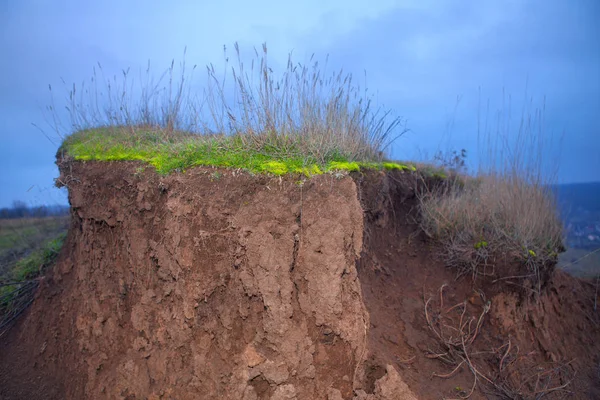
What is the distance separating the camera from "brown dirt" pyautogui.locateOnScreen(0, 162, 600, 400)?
143 inches

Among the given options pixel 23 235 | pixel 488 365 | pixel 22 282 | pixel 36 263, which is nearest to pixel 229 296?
pixel 488 365

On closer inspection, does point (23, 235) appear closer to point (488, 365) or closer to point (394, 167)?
point (394, 167)

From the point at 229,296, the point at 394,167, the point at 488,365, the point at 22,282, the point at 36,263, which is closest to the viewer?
the point at 229,296

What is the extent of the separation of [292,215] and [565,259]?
215 inches

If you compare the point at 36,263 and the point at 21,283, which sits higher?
the point at 36,263

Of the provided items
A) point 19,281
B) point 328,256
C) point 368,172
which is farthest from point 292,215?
point 19,281

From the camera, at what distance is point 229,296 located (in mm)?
3938

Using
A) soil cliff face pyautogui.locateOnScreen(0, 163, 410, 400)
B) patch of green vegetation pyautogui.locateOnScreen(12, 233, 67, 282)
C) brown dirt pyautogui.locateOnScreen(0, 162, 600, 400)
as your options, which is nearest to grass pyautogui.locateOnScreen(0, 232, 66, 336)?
patch of green vegetation pyautogui.locateOnScreen(12, 233, 67, 282)

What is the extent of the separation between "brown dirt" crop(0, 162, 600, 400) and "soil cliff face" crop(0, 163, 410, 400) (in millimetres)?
13

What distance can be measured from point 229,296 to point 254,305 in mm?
291

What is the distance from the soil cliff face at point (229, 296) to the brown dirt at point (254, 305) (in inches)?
0.5

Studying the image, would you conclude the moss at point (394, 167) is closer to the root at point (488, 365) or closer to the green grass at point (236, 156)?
the green grass at point (236, 156)

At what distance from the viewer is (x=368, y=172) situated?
16.2ft

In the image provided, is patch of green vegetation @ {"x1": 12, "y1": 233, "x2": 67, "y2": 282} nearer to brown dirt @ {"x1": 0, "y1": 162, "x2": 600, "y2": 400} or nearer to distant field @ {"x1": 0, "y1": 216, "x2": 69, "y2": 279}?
distant field @ {"x1": 0, "y1": 216, "x2": 69, "y2": 279}
